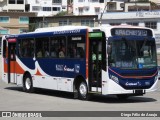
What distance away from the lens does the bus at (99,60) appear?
60.0 ft

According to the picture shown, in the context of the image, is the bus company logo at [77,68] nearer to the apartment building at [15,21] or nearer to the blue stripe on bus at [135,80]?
the blue stripe on bus at [135,80]

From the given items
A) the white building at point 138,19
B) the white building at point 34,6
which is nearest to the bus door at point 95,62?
the white building at point 138,19

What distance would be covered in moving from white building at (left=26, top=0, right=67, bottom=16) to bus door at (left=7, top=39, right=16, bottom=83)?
8492 centimetres

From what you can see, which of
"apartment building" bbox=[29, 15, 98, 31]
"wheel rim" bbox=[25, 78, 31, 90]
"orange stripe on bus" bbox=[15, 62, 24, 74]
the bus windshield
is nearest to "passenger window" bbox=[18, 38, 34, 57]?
"orange stripe on bus" bbox=[15, 62, 24, 74]

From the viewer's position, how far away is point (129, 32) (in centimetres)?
1889

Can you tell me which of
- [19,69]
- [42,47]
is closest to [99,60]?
[42,47]

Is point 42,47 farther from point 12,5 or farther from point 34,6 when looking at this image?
point 34,6

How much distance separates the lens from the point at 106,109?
1599cm

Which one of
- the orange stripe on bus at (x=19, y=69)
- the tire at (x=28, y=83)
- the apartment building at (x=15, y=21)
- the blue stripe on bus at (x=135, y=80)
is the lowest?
the apartment building at (x=15, y=21)

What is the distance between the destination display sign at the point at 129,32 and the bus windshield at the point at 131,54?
268mm

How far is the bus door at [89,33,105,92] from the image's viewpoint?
1869 centimetres

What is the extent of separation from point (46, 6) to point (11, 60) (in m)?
88.1

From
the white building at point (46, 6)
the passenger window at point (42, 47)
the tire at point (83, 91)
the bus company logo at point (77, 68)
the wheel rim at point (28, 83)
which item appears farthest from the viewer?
the white building at point (46, 6)

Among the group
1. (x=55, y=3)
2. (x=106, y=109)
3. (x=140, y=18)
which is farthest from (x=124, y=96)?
(x=55, y=3)
